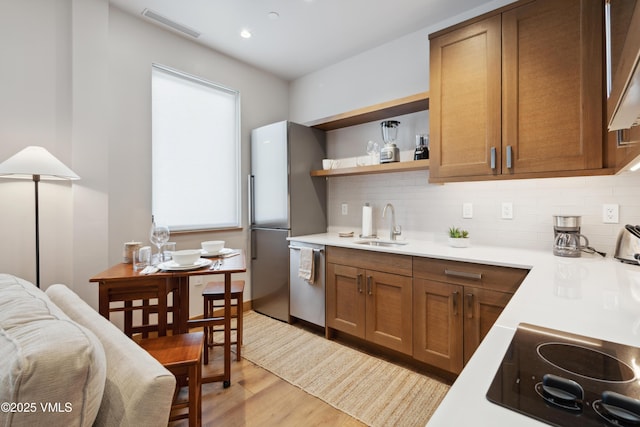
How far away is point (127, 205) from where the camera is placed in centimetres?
270

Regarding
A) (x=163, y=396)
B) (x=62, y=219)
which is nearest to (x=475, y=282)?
(x=163, y=396)

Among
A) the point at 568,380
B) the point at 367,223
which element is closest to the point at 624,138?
the point at 568,380

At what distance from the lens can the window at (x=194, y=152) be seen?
294 centimetres

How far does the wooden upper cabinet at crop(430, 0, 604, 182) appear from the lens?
5.72 ft

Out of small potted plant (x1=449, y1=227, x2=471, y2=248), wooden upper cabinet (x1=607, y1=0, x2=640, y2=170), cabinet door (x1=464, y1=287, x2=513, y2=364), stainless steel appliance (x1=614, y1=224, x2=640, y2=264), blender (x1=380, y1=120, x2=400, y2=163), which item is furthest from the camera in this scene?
blender (x1=380, y1=120, x2=400, y2=163)

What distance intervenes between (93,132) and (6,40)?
756 millimetres

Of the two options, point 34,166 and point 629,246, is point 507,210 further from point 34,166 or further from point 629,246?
point 34,166

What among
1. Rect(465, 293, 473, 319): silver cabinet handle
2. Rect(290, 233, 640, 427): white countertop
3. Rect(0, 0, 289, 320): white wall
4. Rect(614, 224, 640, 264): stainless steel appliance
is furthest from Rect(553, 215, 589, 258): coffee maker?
Rect(0, 0, 289, 320): white wall

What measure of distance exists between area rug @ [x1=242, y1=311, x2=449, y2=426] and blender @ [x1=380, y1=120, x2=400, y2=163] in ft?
5.79

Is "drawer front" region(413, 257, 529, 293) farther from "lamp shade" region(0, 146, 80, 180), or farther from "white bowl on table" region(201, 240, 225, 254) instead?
"lamp shade" region(0, 146, 80, 180)

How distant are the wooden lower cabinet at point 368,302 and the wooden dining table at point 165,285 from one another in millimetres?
971

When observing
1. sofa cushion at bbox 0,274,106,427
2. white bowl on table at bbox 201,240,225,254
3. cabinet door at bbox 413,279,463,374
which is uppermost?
white bowl on table at bbox 201,240,225,254

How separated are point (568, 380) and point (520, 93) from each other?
A: 1.97 meters

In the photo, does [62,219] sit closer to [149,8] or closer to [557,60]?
[149,8]
